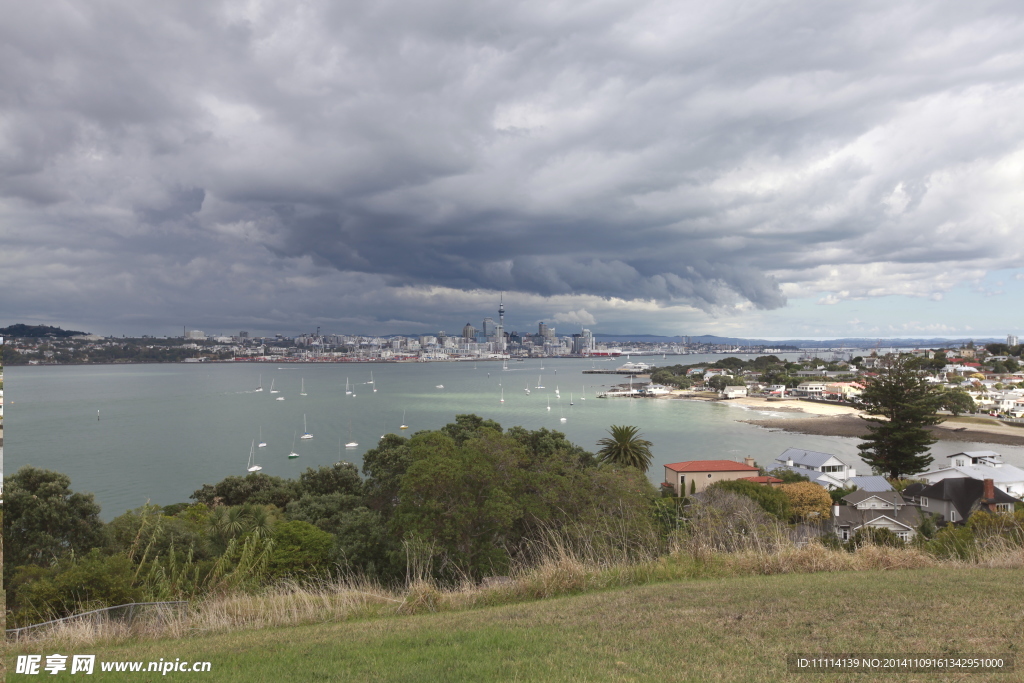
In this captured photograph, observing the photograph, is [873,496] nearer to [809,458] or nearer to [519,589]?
[809,458]

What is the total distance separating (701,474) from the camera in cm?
2730

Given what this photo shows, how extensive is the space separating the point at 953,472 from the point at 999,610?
2985 centimetres

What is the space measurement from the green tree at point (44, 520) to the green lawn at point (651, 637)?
10.9 m

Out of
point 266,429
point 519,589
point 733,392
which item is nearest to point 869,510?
point 519,589

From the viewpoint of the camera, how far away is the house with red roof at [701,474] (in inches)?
1060

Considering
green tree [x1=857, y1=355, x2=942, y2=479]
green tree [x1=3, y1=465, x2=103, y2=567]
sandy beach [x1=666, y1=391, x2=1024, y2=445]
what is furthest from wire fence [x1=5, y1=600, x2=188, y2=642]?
sandy beach [x1=666, y1=391, x2=1024, y2=445]

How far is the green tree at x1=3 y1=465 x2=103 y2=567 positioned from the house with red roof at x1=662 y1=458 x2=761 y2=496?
22062 millimetres

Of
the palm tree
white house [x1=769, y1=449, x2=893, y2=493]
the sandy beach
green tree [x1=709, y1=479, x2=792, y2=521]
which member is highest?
the palm tree

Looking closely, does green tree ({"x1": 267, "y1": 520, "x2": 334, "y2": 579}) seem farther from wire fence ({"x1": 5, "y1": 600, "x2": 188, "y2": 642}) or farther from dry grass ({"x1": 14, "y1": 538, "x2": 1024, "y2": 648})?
dry grass ({"x1": 14, "y1": 538, "x2": 1024, "y2": 648})

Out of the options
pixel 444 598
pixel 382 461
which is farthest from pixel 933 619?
pixel 382 461

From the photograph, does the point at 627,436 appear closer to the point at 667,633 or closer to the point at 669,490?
the point at 669,490

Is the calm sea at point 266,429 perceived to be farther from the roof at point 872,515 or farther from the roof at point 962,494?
the roof at point 962,494

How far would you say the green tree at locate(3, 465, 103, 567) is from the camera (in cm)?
1277

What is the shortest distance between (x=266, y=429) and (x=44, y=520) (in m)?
36.8
